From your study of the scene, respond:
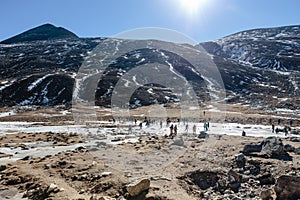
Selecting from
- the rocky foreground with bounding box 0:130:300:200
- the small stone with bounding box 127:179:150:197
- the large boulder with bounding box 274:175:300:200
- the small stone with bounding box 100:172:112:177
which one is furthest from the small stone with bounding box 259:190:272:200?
the small stone with bounding box 100:172:112:177

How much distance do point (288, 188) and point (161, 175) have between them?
18.9 feet

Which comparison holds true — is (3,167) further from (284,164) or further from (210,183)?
(284,164)

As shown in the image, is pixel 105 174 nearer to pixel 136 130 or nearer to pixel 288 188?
pixel 288 188

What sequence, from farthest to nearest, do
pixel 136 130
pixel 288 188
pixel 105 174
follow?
1. pixel 136 130
2. pixel 105 174
3. pixel 288 188

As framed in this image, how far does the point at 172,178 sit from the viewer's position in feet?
49.3

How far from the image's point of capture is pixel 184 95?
12362 cm

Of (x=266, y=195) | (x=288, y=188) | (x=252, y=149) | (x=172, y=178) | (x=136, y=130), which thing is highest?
(x=252, y=149)

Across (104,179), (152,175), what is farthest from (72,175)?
(152,175)

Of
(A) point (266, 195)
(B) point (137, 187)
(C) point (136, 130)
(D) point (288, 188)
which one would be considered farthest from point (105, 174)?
(C) point (136, 130)

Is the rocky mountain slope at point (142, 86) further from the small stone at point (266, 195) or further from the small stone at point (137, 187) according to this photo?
the small stone at point (137, 187)

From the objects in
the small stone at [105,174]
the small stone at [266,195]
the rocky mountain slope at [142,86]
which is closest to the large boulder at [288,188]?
the small stone at [266,195]

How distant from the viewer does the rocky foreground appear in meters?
13.1

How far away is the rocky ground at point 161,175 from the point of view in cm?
1323

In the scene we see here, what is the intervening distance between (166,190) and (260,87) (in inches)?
5506
